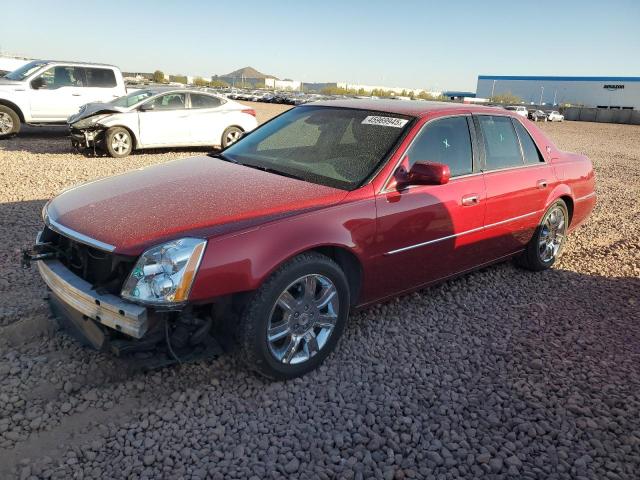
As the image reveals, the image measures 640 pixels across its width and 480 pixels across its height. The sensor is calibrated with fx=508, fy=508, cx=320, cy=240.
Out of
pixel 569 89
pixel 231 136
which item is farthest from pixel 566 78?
pixel 231 136

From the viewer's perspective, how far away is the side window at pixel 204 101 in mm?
11234

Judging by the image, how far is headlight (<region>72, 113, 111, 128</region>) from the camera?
10.1 meters

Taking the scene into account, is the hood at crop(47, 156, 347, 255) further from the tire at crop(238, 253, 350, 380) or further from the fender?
the tire at crop(238, 253, 350, 380)

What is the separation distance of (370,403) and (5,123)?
40.4 ft

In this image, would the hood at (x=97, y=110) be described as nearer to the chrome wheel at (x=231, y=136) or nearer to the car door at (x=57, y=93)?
the car door at (x=57, y=93)

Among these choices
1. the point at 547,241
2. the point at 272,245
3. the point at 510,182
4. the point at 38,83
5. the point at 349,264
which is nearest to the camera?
the point at 272,245

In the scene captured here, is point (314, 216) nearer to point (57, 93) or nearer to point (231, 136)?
point (231, 136)

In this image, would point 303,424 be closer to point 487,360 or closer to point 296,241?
point 296,241

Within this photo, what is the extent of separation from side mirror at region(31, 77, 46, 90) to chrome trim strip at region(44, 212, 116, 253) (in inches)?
422

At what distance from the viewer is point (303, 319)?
3.07 meters

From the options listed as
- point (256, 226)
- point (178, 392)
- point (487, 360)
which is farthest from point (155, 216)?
point (487, 360)

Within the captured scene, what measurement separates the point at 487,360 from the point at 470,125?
1918mm

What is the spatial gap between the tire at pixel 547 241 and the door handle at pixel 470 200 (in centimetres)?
120

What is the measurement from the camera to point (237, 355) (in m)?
2.88
